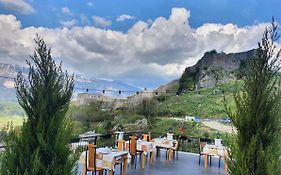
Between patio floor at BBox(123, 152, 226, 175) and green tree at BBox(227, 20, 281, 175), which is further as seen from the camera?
patio floor at BBox(123, 152, 226, 175)

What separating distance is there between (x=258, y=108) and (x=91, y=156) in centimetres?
367

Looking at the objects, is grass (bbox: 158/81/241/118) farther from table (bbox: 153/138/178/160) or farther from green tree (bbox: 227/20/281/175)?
green tree (bbox: 227/20/281/175)

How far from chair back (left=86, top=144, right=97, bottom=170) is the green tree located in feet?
10.7

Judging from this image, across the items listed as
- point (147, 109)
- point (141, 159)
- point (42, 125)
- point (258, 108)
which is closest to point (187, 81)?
point (147, 109)

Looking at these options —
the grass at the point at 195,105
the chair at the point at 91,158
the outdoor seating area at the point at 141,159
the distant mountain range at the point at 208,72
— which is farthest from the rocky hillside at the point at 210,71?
the chair at the point at 91,158

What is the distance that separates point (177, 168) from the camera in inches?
336

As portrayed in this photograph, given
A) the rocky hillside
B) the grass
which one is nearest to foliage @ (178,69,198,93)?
the rocky hillside

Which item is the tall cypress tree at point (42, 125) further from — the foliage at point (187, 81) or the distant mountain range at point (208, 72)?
the foliage at point (187, 81)

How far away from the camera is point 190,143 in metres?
13.4

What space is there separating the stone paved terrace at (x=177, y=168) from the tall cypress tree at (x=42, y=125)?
441 centimetres

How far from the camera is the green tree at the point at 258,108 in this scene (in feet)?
11.3

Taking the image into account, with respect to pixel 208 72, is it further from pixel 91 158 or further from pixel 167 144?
pixel 91 158

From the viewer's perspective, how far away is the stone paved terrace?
785 cm

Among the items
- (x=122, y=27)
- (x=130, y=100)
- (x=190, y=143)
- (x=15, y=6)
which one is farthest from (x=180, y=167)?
(x=130, y=100)
